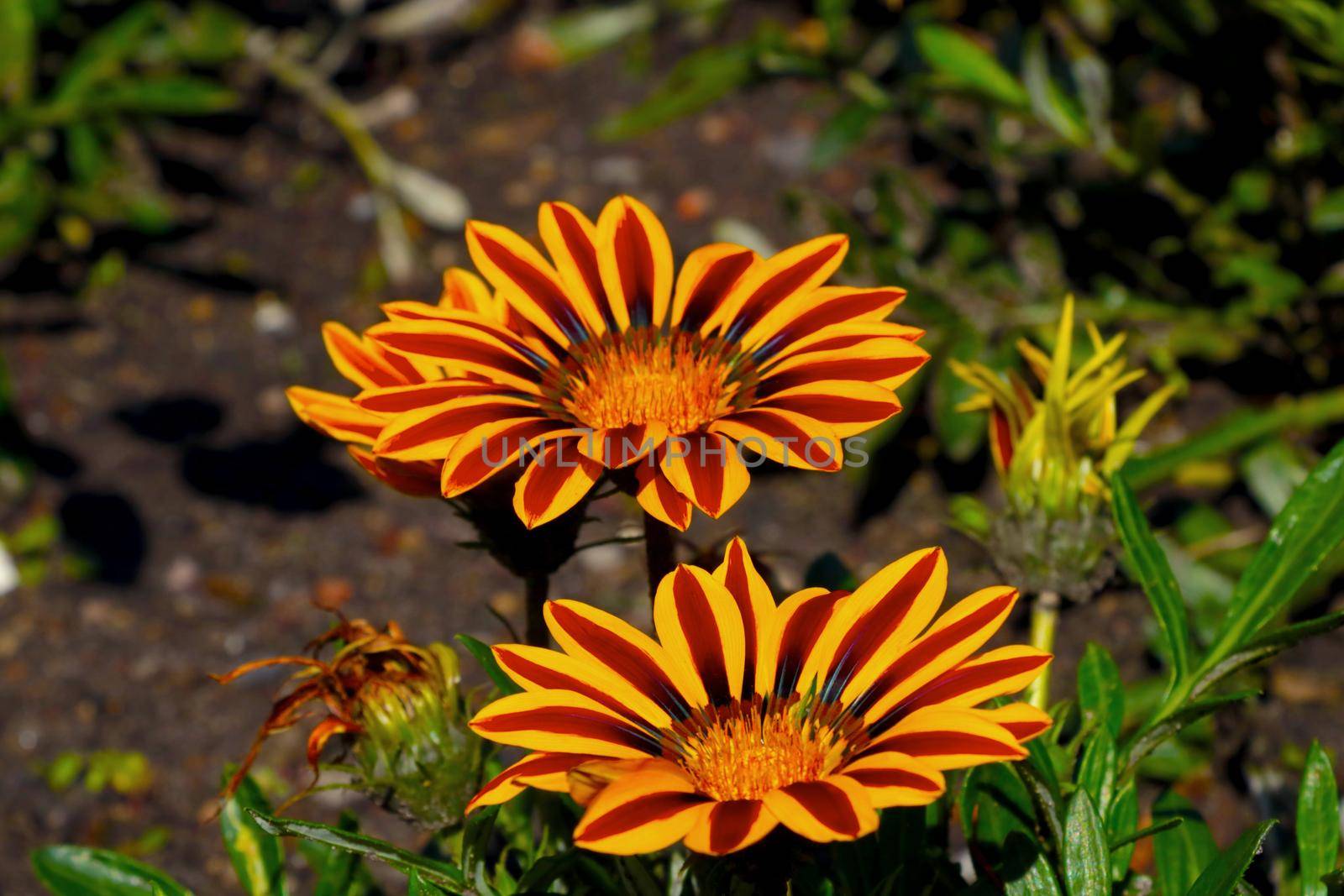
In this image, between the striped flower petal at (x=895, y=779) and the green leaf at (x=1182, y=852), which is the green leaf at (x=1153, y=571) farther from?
the striped flower petal at (x=895, y=779)

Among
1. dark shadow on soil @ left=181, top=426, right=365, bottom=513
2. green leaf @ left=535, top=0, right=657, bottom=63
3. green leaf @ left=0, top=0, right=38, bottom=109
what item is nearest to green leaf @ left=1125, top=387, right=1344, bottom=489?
dark shadow on soil @ left=181, top=426, right=365, bottom=513

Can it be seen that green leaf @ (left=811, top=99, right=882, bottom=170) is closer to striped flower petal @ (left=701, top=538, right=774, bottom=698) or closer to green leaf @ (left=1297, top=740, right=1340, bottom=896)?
green leaf @ (left=1297, top=740, right=1340, bottom=896)

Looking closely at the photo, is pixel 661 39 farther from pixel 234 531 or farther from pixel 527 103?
pixel 234 531

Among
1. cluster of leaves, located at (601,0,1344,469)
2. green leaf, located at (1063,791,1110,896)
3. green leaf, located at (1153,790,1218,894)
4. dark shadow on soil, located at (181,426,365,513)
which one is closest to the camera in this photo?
green leaf, located at (1063,791,1110,896)

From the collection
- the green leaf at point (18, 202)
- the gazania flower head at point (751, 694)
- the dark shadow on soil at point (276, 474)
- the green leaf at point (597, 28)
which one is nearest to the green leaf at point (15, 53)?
the green leaf at point (18, 202)

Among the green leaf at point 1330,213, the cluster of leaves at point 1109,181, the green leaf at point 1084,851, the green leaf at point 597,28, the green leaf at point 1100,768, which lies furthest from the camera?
the green leaf at point 597,28
